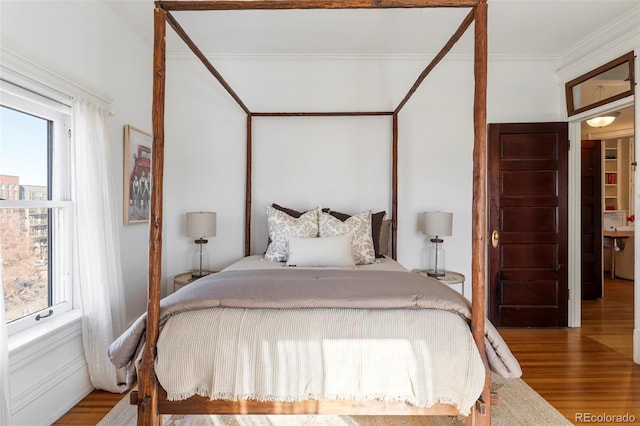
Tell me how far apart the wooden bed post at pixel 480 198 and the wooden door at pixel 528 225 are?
2240mm

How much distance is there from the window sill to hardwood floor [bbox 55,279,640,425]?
20.4 inches

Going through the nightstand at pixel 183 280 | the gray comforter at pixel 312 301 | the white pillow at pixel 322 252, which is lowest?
the nightstand at pixel 183 280

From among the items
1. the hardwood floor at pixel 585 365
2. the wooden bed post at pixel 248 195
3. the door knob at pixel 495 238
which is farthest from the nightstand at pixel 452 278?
the wooden bed post at pixel 248 195

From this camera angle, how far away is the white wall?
1.96m

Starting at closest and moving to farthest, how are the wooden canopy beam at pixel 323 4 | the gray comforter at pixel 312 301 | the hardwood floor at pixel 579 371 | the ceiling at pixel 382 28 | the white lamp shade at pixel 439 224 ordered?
the wooden canopy beam at pixel 323 4 < the gray comforter at pixel 312 301 < the hardwood floor at pixel 579 371 < the ceiling at pixel 382 28 < the white lamp shade at pixel 439 224

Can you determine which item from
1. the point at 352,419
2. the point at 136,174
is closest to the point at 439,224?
the point at 352,419

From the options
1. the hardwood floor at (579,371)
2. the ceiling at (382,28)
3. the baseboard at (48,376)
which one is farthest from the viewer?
the ceiling at (382,28)

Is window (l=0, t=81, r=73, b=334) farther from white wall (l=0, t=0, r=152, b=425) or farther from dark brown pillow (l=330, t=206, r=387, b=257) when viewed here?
dark brown pillow (l=330, t=206, r=387, b=257)

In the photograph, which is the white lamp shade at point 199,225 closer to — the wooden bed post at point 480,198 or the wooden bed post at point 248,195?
the wooden bed post at point 248,195

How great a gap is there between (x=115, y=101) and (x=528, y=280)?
160 inches

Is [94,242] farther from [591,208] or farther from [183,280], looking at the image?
[591,208]

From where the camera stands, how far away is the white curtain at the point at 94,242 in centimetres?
239

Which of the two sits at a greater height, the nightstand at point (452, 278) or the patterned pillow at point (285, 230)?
the patterned pillow at point (285, 230)

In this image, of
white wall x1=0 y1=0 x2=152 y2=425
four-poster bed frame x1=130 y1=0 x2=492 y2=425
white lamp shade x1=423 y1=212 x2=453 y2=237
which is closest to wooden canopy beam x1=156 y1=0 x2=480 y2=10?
four-poster bed frame x1=130 y1=0 x2=492 y2=425
